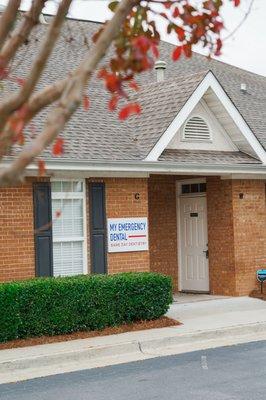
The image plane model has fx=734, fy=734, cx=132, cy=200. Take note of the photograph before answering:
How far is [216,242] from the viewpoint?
55.7ft

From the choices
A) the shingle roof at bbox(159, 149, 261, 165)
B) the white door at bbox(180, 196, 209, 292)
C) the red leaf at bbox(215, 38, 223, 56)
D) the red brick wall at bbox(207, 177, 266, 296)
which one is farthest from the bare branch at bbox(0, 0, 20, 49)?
the white door at bbox(180, 196, 209, 292)

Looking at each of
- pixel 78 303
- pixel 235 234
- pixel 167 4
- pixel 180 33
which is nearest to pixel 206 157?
pixel 235 234

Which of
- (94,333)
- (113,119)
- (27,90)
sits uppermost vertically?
(113,119)

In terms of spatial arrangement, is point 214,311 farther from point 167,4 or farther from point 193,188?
point 167,4

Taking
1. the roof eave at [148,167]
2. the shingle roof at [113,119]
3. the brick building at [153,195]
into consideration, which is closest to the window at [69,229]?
the brick building at [153,195]

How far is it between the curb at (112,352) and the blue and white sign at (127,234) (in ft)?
10.8

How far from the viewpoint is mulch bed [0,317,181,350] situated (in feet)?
36.6

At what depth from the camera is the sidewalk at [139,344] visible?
9.98 meters

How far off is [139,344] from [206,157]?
6.12 m

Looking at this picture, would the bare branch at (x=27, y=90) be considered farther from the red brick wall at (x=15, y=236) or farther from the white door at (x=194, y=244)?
the white door at (x=194, y=244)

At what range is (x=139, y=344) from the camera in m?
11.1

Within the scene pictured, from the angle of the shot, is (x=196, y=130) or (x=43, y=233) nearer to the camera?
(x=43, y=233)

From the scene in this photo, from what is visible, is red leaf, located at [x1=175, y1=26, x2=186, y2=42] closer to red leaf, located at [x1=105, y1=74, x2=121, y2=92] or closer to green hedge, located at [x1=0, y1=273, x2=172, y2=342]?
red leaf, located at [x1=105, y1=74, x2=121, y2=92]

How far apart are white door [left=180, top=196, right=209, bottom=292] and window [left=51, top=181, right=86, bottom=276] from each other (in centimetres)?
411
